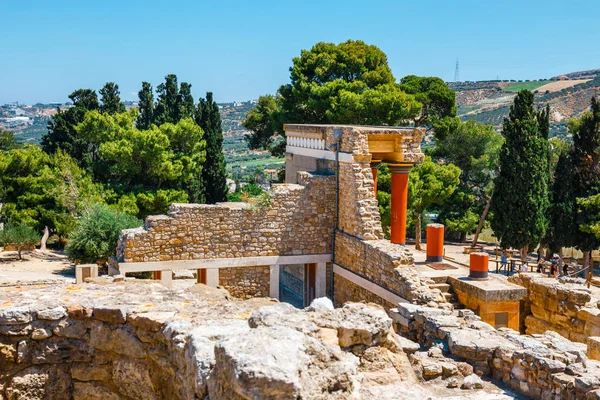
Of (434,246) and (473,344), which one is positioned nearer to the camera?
(473,344)

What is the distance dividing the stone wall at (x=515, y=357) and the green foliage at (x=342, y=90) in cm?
1784

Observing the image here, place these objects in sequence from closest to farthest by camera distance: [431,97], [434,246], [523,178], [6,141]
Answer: [434,246], [523,178], [431,97], [6,141]

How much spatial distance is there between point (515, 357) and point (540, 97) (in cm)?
10967

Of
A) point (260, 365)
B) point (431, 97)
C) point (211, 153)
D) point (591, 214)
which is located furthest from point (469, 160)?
point (260, 365)

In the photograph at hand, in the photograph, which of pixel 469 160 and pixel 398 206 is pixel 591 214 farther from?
pixel 398 206

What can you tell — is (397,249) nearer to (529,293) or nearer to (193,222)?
(529,293)

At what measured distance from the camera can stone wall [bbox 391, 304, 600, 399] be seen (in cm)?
732

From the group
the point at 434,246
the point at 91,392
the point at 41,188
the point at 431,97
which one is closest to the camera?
the point at 91,392

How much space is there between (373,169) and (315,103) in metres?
11.7

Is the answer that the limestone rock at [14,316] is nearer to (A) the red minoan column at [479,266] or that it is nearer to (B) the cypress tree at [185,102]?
(A) the red minoan column at [479,266]

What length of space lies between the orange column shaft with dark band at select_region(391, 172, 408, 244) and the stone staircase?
2700 millimetres

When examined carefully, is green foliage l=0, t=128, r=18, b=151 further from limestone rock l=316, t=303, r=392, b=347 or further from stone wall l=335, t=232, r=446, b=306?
limestone rock l=316, t=303, r=392, b=347

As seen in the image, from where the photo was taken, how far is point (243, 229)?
15.7 metres

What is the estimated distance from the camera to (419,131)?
53.7 ft
